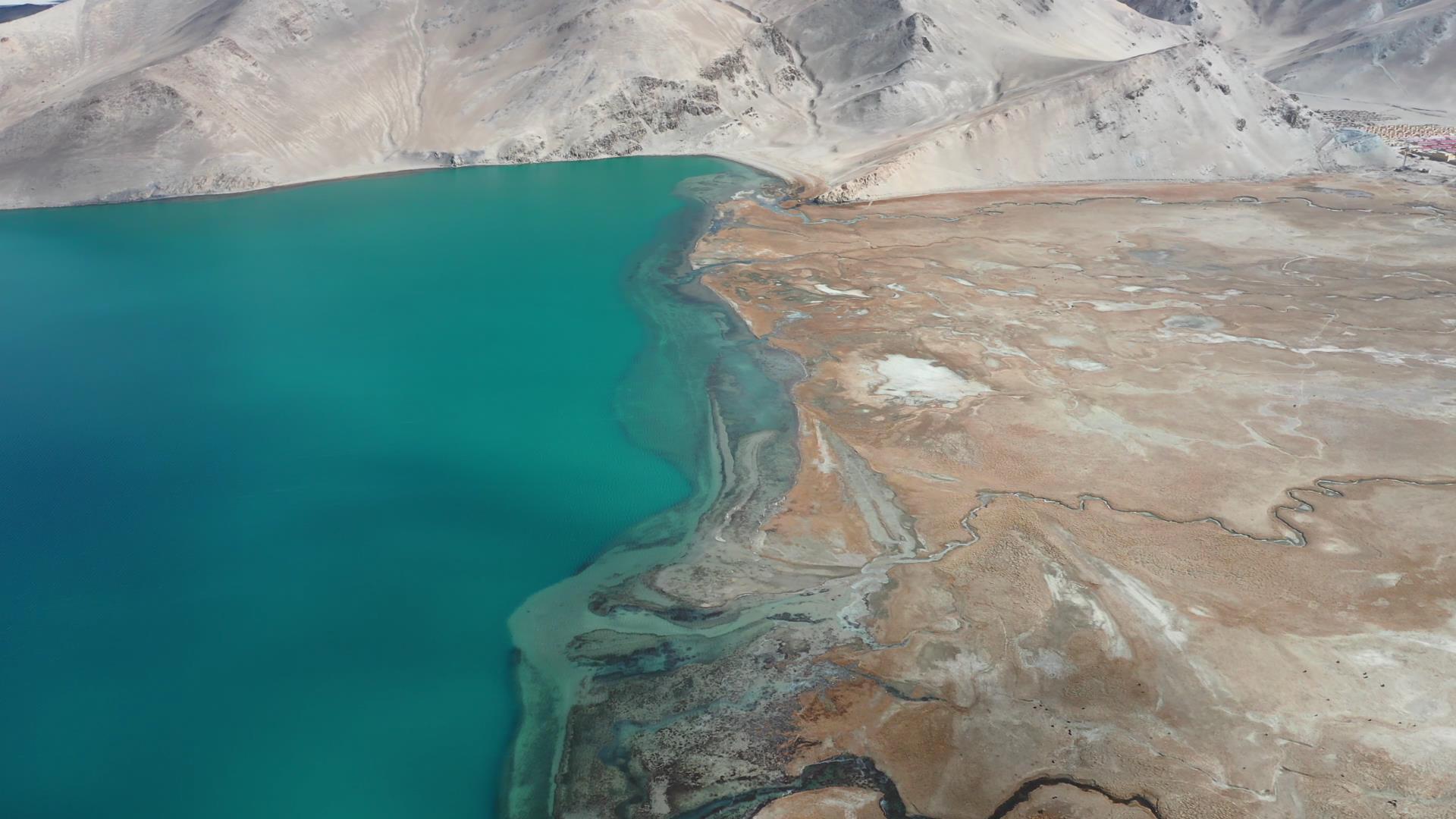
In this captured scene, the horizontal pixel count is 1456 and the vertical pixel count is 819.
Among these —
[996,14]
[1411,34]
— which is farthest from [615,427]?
[1411,34]

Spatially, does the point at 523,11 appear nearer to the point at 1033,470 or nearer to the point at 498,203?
the point at 498,203

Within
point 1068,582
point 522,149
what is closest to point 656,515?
point 1068,582

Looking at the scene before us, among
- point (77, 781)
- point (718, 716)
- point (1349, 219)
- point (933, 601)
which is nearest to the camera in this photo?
point (77, 781)

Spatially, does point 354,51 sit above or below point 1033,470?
above

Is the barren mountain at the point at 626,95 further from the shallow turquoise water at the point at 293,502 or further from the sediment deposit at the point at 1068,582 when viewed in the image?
the sediment deposit at the point at 1068,582

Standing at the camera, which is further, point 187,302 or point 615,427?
point 187,302

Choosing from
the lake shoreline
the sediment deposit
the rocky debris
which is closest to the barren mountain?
the rocky debris

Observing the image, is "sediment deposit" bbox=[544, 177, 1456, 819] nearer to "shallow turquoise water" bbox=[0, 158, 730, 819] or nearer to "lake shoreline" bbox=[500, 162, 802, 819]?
"lake shoreline" bbox=[500, 162, 802, 819]
